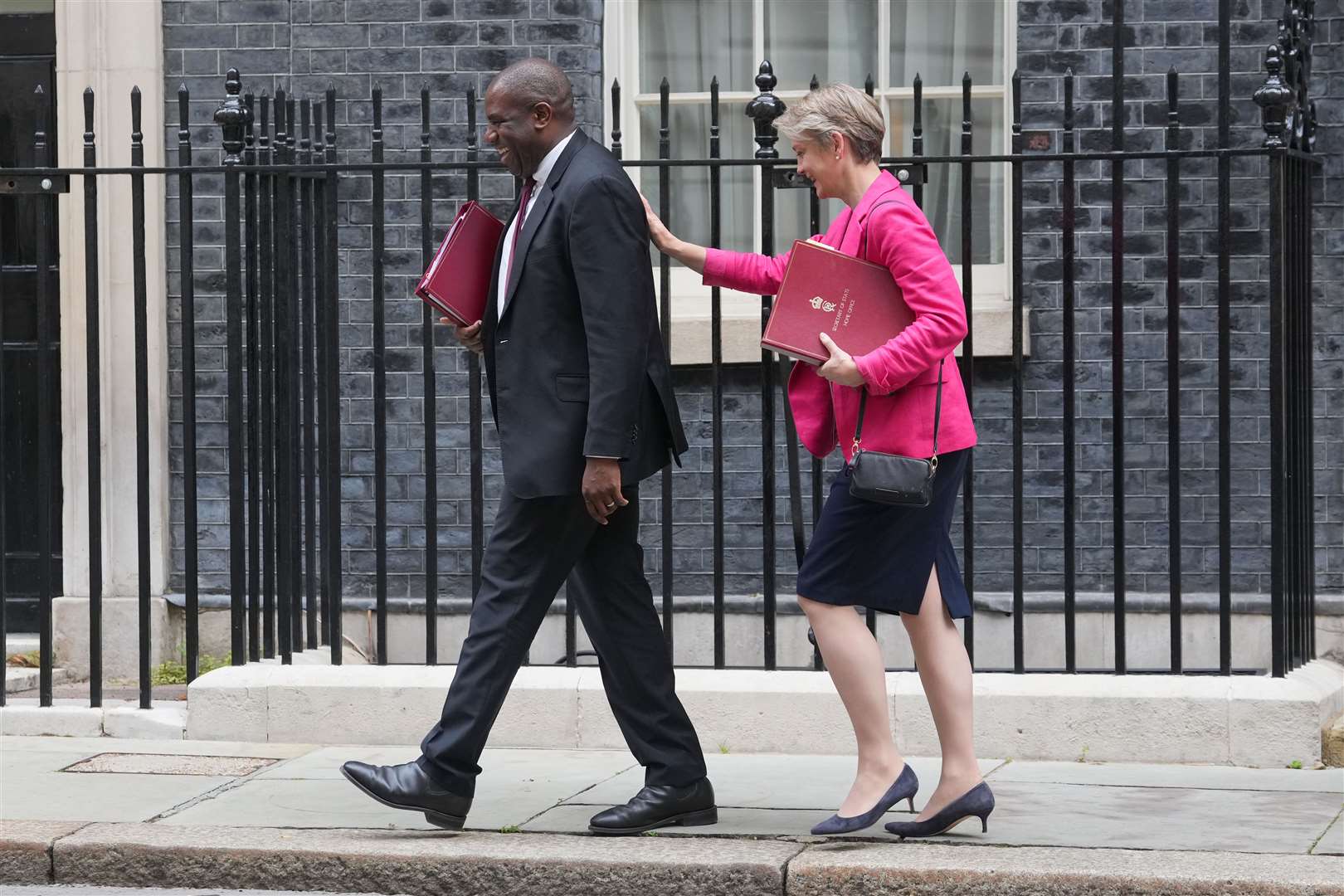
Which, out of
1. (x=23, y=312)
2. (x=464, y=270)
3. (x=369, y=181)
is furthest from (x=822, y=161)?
(x=23, y=312)

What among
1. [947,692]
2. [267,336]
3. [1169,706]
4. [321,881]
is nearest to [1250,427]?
[1169,706]

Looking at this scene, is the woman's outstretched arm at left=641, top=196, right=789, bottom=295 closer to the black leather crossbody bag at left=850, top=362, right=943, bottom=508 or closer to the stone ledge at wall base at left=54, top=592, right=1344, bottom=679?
the black leather crossbody bag at left=850, top=362, right=943, bottom=508

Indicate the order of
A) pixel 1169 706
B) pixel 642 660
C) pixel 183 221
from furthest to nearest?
pixel 183 221
pixel 1169 706
pixel 642 660

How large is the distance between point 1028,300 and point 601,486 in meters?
3.44

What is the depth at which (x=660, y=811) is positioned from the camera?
4762 millimetres

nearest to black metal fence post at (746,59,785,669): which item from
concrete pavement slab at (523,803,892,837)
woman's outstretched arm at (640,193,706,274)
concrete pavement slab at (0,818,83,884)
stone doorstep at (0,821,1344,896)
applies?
woman's outstretched arm at (640,193,706,274)

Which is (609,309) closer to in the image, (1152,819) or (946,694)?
(946,694)

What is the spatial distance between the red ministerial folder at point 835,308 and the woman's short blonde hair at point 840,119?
0.92ft

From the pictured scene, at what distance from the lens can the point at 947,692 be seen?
4566mm

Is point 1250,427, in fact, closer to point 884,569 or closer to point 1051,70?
point 1051,70

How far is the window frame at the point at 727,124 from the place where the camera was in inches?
300

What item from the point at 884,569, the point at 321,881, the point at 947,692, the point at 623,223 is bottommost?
the point at 321,881

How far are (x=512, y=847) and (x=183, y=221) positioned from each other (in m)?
2.71

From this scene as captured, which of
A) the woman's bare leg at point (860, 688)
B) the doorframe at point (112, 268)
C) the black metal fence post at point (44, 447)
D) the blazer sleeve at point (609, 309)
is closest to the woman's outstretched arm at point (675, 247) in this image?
the blazer sleeve at point (609, 309)
